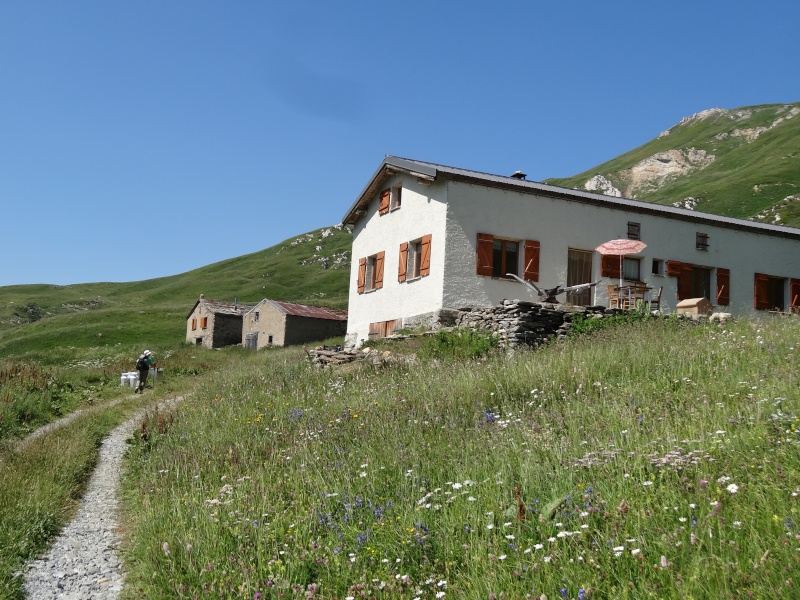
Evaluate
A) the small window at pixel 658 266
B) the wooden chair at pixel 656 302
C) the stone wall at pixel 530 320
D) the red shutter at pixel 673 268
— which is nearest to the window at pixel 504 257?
the wooden chair at pixel 656 302

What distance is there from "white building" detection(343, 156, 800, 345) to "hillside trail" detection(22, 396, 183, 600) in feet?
49.3

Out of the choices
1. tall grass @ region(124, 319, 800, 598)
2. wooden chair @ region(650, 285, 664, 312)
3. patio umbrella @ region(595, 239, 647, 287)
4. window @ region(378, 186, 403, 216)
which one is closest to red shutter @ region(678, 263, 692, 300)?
wooden chair @ region(650, 285, 664, 312)

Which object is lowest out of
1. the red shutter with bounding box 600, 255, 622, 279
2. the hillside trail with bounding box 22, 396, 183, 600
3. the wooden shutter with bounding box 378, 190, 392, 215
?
the hillside trail with bounding box 22, 396, 183, 600

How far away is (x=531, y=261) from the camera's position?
23.5 metres

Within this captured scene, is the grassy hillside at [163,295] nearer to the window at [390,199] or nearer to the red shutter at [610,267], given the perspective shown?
the window at [390,199]

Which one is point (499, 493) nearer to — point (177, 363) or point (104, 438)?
point (104, 438)

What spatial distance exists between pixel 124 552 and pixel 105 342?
6822 centimetres

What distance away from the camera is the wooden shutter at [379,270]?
26.9 m

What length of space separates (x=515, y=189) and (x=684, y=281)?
8382 mm

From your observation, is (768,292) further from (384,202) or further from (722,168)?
(722,168)

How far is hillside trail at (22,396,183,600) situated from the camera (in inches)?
231

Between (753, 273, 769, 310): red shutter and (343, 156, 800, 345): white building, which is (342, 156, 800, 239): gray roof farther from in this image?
(753, 273, 769, 310): red shutter

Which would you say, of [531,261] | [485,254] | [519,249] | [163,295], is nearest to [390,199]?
[485,254]

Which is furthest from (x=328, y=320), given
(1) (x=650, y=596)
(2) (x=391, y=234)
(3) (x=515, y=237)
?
(1) (x=650, y=596)
